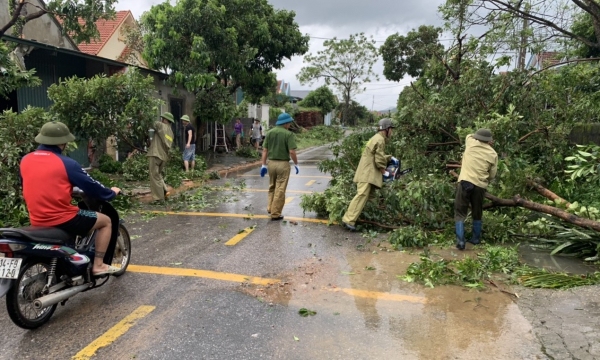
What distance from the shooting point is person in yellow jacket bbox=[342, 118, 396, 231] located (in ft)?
21.7

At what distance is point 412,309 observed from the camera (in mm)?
4035

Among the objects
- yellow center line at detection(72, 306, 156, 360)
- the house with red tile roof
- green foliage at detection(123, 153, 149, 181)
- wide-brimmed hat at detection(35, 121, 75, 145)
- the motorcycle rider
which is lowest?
yellow center line at detection(72, 306, 156, 360)

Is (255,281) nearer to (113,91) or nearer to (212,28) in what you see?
(113,91)

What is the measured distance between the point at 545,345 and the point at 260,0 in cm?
1677

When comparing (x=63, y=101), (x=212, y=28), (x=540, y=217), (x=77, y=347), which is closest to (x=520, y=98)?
(x=540, y=217)

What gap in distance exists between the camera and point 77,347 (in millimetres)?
3291

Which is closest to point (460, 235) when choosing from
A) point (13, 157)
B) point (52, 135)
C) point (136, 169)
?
point (52, 135)

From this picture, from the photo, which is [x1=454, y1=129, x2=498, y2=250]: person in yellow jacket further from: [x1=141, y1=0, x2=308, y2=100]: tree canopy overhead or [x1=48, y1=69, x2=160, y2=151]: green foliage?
[x1=141, y1=0, x2=308, y2=100]: tree canopy overhead

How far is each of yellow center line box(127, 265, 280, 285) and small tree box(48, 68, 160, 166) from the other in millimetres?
4553

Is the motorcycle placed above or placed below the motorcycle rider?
below

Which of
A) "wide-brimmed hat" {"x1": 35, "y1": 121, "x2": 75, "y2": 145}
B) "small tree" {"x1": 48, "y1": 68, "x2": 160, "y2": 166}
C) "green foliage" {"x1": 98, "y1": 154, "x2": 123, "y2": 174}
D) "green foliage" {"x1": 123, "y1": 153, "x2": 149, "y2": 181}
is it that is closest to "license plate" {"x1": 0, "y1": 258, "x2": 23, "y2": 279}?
"wide-brimmed hat" {"x1": 35, "y1": 121, "x2": 75, "y2": 145}

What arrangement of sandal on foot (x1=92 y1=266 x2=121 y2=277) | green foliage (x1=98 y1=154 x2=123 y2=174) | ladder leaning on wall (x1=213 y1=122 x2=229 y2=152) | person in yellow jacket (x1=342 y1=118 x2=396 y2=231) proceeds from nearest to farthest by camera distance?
sandal on foot (x1=92 y1=266 x2=121 y2=277)
person in yellow jacket (x1=342 y1=118 x2=396 y2=231)
green foliage (x1=98 y1=154 x2=123 y2=174)
ladder leaning on wall (x1=213 y1=122 x2=229 y2=152)

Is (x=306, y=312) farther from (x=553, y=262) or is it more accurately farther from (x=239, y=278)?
(x=553, y=262)

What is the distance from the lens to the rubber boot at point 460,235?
576cm
